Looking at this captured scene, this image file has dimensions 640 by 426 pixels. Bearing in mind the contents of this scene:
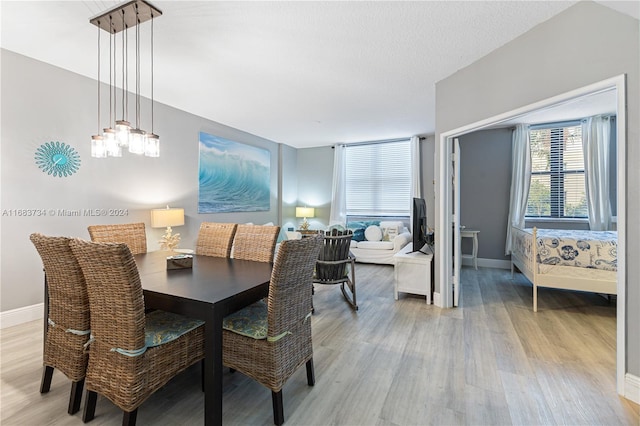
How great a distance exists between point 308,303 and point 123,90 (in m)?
3.65

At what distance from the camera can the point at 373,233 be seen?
6258mm

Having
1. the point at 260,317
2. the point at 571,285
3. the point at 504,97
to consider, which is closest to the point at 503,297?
the point at 571,285

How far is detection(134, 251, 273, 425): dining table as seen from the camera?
4.66 ft

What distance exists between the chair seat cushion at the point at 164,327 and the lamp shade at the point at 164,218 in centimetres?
228

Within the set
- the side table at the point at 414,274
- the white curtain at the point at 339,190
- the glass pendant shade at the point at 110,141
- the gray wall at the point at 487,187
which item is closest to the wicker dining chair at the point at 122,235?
the glass pendant shade at the point at 110,141

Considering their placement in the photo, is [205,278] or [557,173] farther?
[557,173]

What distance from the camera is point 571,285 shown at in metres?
3.16

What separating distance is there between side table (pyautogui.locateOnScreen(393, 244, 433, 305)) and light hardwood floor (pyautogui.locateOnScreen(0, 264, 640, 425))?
1.22 feet

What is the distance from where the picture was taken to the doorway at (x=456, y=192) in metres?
1.84

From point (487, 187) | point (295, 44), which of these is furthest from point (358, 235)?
point (295, 44)

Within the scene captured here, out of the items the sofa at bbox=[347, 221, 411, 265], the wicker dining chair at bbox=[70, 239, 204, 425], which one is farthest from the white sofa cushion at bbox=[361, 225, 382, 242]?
the wicker dining chair at bbox=[70, 239, 204, 425]

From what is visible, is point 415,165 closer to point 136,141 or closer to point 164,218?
point 164,218

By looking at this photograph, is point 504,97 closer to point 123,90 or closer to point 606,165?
point 606,165

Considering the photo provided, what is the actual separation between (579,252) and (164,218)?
4.88 m
